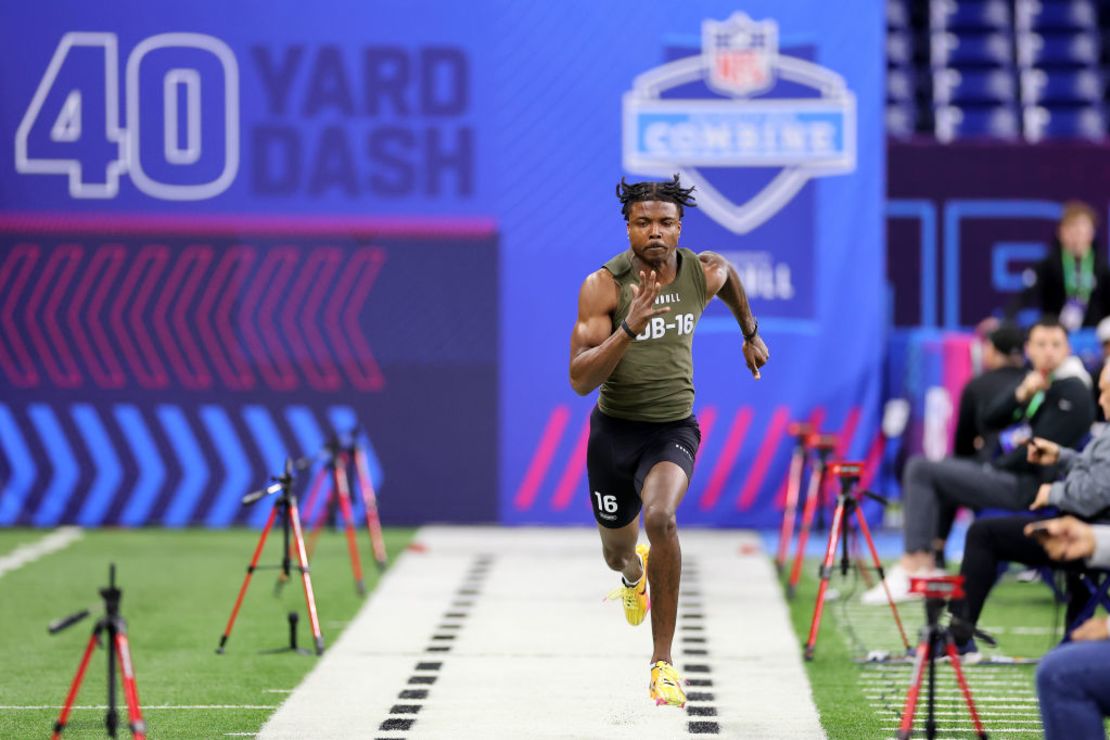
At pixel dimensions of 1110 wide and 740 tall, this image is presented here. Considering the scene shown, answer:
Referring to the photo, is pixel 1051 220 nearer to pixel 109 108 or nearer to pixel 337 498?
pixel 337 498

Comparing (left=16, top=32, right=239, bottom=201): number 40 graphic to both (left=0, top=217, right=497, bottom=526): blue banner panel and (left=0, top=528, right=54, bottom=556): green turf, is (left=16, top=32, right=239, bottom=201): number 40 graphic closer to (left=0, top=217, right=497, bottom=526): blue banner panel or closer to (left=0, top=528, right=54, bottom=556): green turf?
(left=0, top=217, right=497, bottom=526): blue banner panel

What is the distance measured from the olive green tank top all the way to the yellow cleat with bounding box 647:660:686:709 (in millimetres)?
1091

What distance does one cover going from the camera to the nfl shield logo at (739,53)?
1353cm

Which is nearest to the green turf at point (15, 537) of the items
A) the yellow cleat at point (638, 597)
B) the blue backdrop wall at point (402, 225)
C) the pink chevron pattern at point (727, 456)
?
the blue backdrop wall at point (402, 225)

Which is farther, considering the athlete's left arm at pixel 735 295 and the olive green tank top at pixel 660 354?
the athlete's left arm at pixel 735 295

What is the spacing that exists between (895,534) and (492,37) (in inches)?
187

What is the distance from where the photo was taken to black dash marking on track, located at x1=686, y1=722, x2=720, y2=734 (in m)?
7.23

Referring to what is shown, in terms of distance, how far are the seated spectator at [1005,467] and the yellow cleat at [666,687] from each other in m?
3.17

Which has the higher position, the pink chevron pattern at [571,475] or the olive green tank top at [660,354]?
the olive green tank top at [660,354]

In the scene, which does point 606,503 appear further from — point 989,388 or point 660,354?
point 989,388

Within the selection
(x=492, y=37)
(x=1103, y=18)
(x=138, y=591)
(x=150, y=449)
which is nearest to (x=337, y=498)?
(x=150, y=449)

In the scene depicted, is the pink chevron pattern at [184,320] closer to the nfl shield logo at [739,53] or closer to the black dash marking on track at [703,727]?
the nfl shield logo at [739,53]

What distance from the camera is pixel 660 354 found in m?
7.63

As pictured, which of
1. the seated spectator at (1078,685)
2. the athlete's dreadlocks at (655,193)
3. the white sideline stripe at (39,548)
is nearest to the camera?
the seated spectator at (1078,685)
